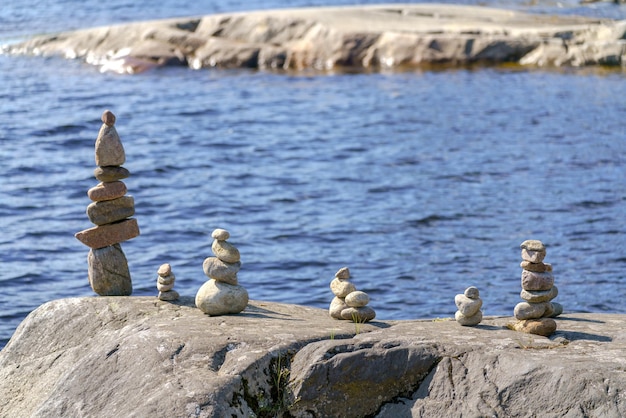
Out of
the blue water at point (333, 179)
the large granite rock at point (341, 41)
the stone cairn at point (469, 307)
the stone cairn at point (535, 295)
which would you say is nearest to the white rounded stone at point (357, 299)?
the stone cairn at point (469, 307)

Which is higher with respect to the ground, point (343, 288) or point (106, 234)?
point (106, 234)

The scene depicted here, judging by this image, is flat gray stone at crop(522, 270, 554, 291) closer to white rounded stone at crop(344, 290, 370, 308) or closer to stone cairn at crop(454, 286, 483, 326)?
stone cairn at crop(454, 286, 483, 326)

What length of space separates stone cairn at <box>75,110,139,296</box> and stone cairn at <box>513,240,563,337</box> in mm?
4002

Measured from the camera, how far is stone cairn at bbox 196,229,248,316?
900 cm

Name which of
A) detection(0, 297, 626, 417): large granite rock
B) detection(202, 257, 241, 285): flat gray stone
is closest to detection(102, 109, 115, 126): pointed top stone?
detection(202, 257, 241, 285): flat gray stone

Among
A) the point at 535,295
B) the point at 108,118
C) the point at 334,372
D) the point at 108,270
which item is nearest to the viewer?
the point at 334,372

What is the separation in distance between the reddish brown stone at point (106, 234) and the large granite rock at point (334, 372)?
1.43 m

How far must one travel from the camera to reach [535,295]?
8.63m

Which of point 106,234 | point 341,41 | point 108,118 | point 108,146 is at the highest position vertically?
point 341,41

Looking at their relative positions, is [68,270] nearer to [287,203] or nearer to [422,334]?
[287,203]

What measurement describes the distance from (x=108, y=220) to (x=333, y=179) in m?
11.0

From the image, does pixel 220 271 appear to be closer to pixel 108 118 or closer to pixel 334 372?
pixel 334 372

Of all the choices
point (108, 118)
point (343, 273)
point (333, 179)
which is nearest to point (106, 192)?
point (108, 118)

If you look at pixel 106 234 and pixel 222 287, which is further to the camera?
pixel 106 234
